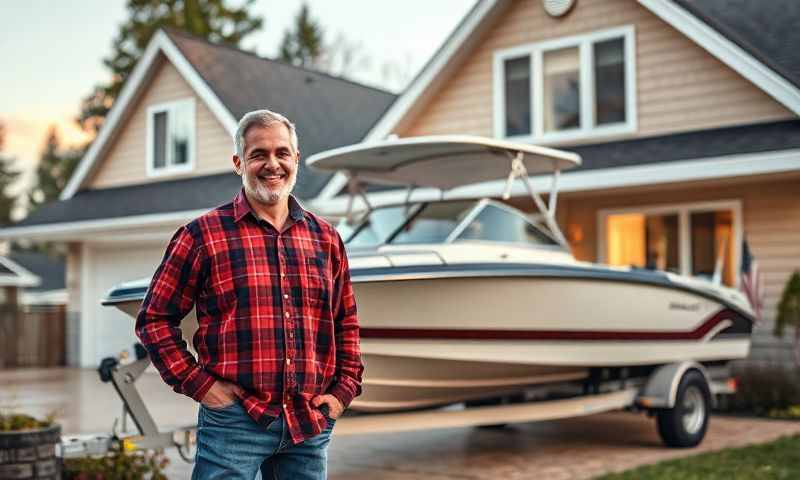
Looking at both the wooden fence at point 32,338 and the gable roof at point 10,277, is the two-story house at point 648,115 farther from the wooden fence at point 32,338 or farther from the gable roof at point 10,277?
the gable roof at point 10,277

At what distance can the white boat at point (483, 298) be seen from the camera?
730 cm

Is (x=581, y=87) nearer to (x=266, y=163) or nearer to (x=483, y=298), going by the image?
(x=483, y=298)

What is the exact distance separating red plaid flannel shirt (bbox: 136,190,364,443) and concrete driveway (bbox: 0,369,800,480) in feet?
15.1

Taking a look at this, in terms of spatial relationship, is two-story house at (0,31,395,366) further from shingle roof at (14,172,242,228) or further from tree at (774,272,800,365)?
tree at (774,272,800,365)

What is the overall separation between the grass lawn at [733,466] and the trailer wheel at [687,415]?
536 mm

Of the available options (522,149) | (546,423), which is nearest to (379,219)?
(522,149)

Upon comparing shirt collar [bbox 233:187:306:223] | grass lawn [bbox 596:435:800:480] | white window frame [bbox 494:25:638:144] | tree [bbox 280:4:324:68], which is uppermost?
tree [bbox 280:4:324:68]

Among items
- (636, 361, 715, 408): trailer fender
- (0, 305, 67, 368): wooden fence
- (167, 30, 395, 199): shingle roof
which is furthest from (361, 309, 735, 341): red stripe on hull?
(0, 305, 67, 368): wooden fence

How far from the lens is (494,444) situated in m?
9.89

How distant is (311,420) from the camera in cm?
356

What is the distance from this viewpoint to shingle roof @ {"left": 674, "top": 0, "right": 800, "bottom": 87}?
12.3 metres

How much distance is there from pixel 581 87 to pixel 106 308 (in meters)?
10.3

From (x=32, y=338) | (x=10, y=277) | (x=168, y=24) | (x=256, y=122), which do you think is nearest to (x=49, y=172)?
(x=168, y=24)

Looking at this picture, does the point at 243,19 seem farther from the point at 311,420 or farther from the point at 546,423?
the point at 311,420
